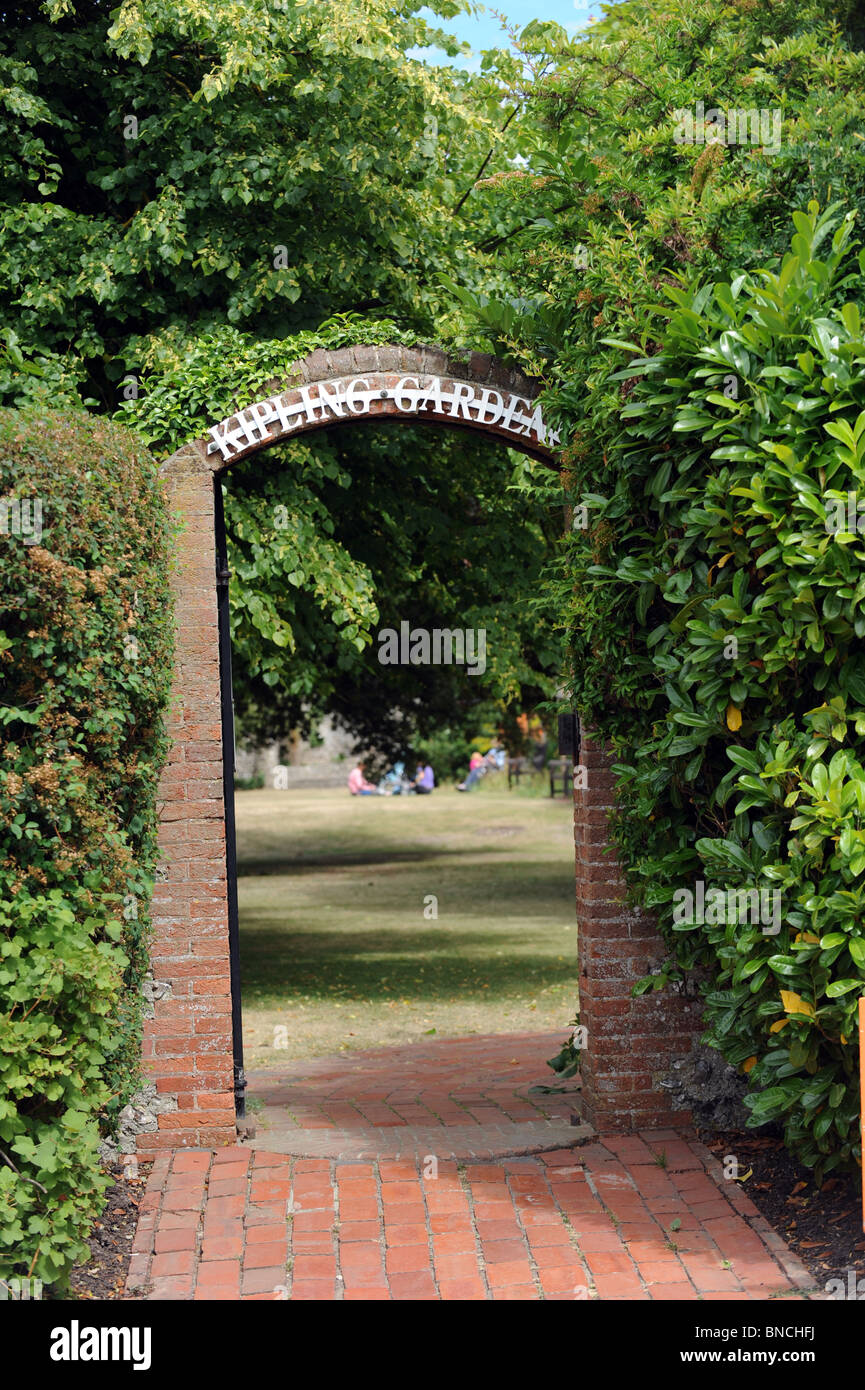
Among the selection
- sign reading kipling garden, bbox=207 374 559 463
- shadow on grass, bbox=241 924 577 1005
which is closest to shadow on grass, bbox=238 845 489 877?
shadow on grass, bbox=241 924 577 1005

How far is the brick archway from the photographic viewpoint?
572 centimetres

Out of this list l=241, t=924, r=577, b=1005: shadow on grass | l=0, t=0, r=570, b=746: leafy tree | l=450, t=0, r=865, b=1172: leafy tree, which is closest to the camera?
l=450, t=0, r=865, b=1172: leafy tree

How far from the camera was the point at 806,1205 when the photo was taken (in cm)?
487

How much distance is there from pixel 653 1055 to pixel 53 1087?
114 inches

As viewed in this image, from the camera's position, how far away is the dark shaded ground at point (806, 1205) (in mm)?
4398

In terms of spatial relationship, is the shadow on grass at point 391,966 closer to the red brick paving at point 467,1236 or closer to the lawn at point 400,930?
the lawn at point 400,930

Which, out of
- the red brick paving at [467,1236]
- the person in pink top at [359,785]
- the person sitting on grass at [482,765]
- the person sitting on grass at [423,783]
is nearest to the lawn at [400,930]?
the red brick paving at [467,1236]

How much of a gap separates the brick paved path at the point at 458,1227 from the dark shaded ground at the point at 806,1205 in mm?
72

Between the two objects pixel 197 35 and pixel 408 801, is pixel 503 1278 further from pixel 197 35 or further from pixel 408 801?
pixel 408 801

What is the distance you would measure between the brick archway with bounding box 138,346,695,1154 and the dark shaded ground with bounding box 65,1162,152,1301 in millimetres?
353

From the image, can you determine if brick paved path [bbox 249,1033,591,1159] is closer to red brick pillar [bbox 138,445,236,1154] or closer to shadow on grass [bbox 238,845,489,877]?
red brick pillar [bbox 138,445,236,1154]

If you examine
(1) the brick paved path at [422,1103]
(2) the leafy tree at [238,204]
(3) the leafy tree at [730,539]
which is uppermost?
(2) the leafy tree at [238,204]

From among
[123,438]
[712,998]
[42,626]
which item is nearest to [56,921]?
[42,626]

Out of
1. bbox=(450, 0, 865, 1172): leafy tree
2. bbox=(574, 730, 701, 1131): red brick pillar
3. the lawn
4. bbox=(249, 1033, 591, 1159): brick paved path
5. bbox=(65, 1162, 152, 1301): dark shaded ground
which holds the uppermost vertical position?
bbox=(450, 0, 865, 1172): leafy tree
